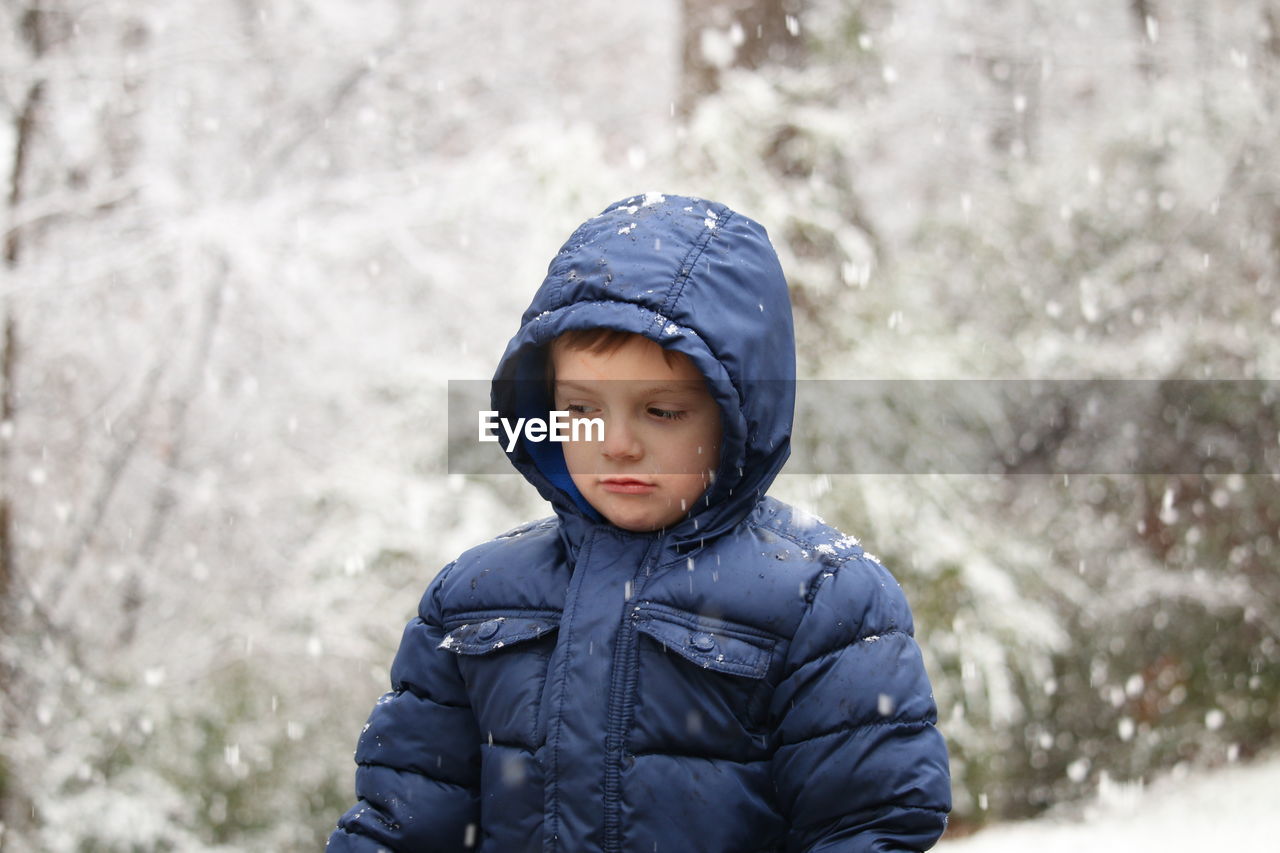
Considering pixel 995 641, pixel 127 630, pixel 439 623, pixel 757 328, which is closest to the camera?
pixel 757 328

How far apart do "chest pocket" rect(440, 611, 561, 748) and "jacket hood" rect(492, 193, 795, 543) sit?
16 cm

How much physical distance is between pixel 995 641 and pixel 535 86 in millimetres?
4696

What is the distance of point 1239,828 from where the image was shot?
5.31m

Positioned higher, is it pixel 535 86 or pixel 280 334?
pixel 535 86

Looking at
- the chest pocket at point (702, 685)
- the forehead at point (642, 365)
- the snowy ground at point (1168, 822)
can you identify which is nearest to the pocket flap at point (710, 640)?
the chest pocket at point (702, 685)

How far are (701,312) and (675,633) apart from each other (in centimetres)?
43

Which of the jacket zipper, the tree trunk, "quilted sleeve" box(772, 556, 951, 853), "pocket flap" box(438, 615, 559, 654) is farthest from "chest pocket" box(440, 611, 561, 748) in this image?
the tree trunk

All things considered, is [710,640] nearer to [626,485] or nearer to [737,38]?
[626,485]

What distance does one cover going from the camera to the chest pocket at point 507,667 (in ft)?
5.23

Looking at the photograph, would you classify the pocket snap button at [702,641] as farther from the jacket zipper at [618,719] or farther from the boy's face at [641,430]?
the boy's face at [641,430]

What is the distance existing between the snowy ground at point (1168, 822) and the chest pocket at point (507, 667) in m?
3.97

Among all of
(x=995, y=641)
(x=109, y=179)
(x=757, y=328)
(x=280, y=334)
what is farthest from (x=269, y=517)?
(x=757, y=328)

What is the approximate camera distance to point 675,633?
5.06ft

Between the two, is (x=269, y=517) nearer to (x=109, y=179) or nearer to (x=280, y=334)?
(x=280, y=334)
